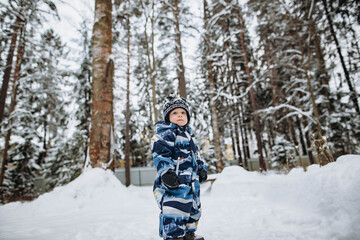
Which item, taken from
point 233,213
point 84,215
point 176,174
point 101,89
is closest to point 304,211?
point 233,213

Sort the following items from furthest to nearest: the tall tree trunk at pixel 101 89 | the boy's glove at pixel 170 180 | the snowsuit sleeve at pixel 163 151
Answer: the tall tree trunk at pixel 101 89
the snowsuit sleeve at pixel 163 151
the boy's glove at pixel 170 180

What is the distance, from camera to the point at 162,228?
6.06 feet

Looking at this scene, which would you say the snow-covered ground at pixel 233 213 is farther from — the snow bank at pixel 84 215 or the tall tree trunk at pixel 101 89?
the tall tree trunk at pixel 101 89

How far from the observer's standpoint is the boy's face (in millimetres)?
→ 2254

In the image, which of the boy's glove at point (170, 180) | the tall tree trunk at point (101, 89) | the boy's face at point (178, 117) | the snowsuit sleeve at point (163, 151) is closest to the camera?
the boy's glove at point (170, 180)

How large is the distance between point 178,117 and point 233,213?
2.11 m

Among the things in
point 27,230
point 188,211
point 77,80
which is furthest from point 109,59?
point 77,80

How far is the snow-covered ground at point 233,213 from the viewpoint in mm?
2012

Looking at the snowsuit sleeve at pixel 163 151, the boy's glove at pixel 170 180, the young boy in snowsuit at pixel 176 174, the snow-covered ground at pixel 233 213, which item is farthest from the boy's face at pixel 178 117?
the snow-covered ground at pixel 233 213

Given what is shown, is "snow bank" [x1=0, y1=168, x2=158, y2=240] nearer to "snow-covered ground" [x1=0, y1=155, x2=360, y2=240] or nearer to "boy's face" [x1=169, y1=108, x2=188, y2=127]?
"snow-covered ground" [x1=0, y1=155, x2=360, y2=240]

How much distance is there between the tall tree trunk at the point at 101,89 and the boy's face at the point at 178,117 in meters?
2.85

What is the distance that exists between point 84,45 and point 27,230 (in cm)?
1184

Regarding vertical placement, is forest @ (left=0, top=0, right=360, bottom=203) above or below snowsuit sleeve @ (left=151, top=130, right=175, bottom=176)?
above

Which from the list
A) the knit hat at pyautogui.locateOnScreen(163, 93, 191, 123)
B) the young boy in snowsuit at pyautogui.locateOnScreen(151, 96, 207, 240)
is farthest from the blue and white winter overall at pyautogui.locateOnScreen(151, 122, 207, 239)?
the knit hat at pyautogui.locateOnScreen(163, 93, 191, 123)
